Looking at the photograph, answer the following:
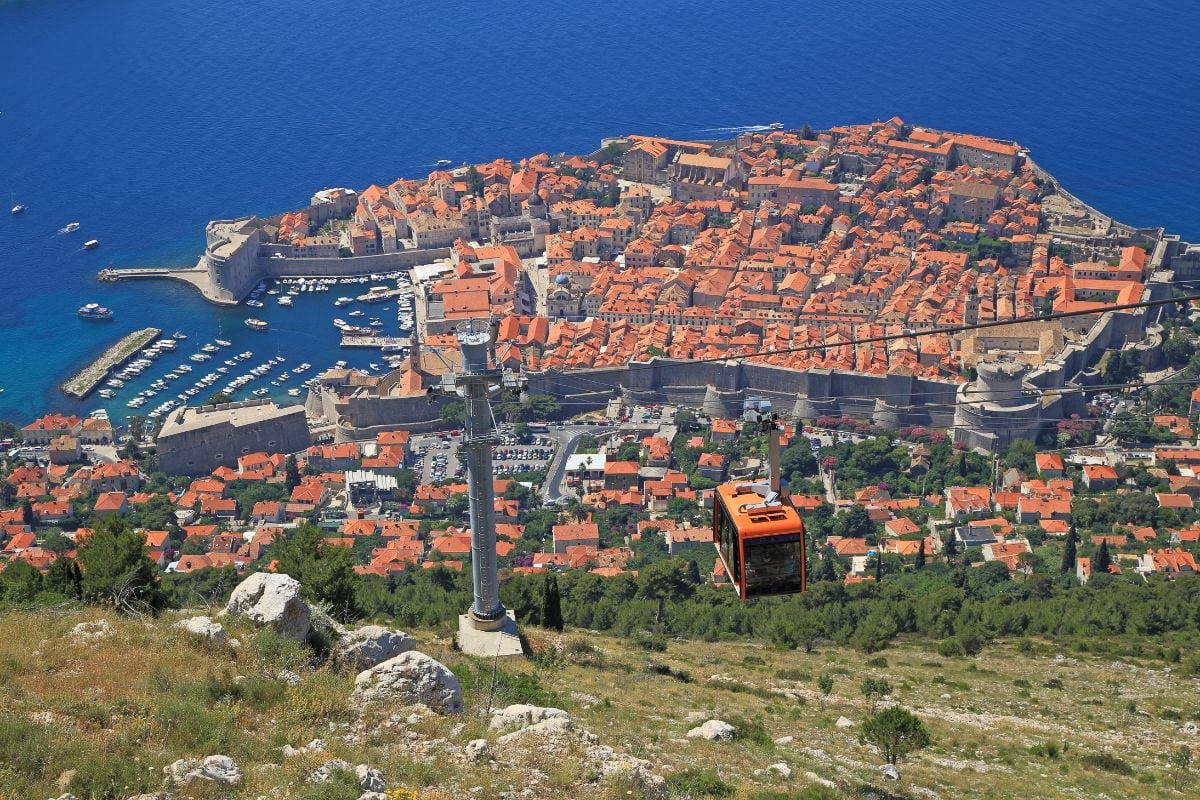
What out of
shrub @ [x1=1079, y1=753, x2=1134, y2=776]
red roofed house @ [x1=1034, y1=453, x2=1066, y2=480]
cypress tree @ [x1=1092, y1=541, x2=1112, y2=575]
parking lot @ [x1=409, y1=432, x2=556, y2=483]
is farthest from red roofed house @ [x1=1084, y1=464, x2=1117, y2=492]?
shrub @ [x1=1079, y1=753, x2=1134, y2=776]

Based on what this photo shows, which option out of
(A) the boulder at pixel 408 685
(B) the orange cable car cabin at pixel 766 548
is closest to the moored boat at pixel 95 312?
(A) the boulder at pixel 408 685

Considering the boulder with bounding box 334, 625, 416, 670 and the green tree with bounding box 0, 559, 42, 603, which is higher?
the green tree with bounding box 0, 559, 42, 603

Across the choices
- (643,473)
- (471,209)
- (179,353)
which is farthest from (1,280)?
(643,473)

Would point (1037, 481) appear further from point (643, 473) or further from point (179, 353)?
point (179, 353)

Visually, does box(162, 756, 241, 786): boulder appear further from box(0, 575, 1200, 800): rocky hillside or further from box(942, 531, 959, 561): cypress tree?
box(942, 531, 959, 561): cypress tree

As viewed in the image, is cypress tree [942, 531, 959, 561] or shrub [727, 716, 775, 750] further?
cypress tree [942, 531, 959, 561]

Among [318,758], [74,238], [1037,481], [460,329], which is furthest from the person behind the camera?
[74,238]

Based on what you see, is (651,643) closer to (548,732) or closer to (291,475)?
(548,732)
